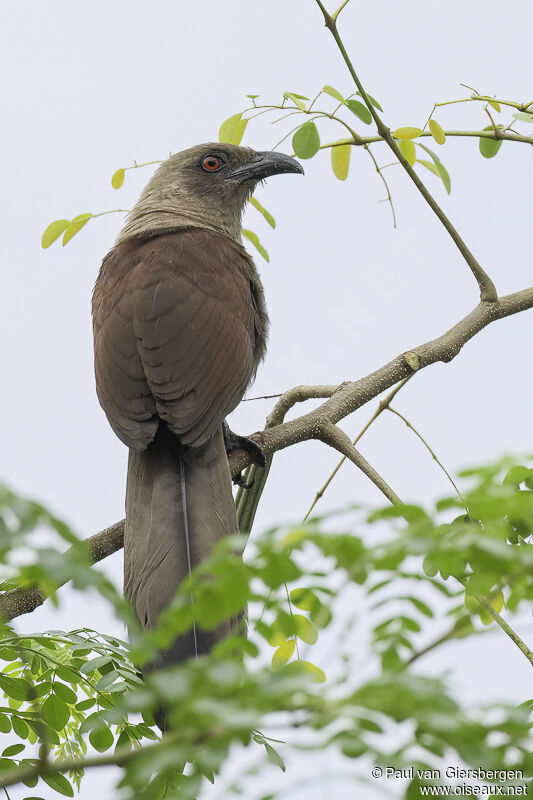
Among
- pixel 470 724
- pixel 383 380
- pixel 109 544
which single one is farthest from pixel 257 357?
pixel 470 724

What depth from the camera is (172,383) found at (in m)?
2.29

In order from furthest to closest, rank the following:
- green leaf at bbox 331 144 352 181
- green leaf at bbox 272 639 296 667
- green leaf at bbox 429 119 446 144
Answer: green leaf at bbox 331 144 352 181, green leaf at bbox 429 119 446 144, green leaf at bbox 272 639 296 667

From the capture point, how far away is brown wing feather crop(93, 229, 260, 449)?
7.51ft

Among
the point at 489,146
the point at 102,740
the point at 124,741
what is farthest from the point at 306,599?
the point at 489,146

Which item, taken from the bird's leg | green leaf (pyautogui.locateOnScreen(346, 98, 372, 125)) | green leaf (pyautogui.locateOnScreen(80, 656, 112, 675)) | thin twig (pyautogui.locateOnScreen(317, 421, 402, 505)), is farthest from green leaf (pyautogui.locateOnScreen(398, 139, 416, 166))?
green leaf (pyautogui.locateOnScreen(80, 656, 112, 675))

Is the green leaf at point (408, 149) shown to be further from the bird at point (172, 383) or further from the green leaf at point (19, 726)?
the green leaf at point (19, 726)

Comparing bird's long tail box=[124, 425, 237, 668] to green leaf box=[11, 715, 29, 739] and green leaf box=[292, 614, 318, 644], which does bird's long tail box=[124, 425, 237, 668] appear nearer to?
green leaf box=[292, 614, 318, 644]

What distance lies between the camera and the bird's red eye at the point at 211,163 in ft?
11.8

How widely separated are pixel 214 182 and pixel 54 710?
7.65 feet

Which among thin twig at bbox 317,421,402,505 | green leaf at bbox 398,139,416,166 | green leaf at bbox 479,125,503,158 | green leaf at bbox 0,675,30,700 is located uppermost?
green leaf at bbox 398,139,416,166

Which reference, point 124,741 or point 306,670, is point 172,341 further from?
point 306,670

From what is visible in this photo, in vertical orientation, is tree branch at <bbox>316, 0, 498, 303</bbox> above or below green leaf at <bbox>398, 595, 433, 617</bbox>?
above

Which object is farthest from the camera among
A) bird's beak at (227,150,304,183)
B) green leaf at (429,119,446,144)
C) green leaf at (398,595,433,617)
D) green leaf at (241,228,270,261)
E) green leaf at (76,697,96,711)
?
bird's beak at (227,150,304,183)

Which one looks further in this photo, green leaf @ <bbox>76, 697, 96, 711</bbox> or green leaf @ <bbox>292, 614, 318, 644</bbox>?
green leaf @ <bbox>76, 697, 96, 711</bbox>
